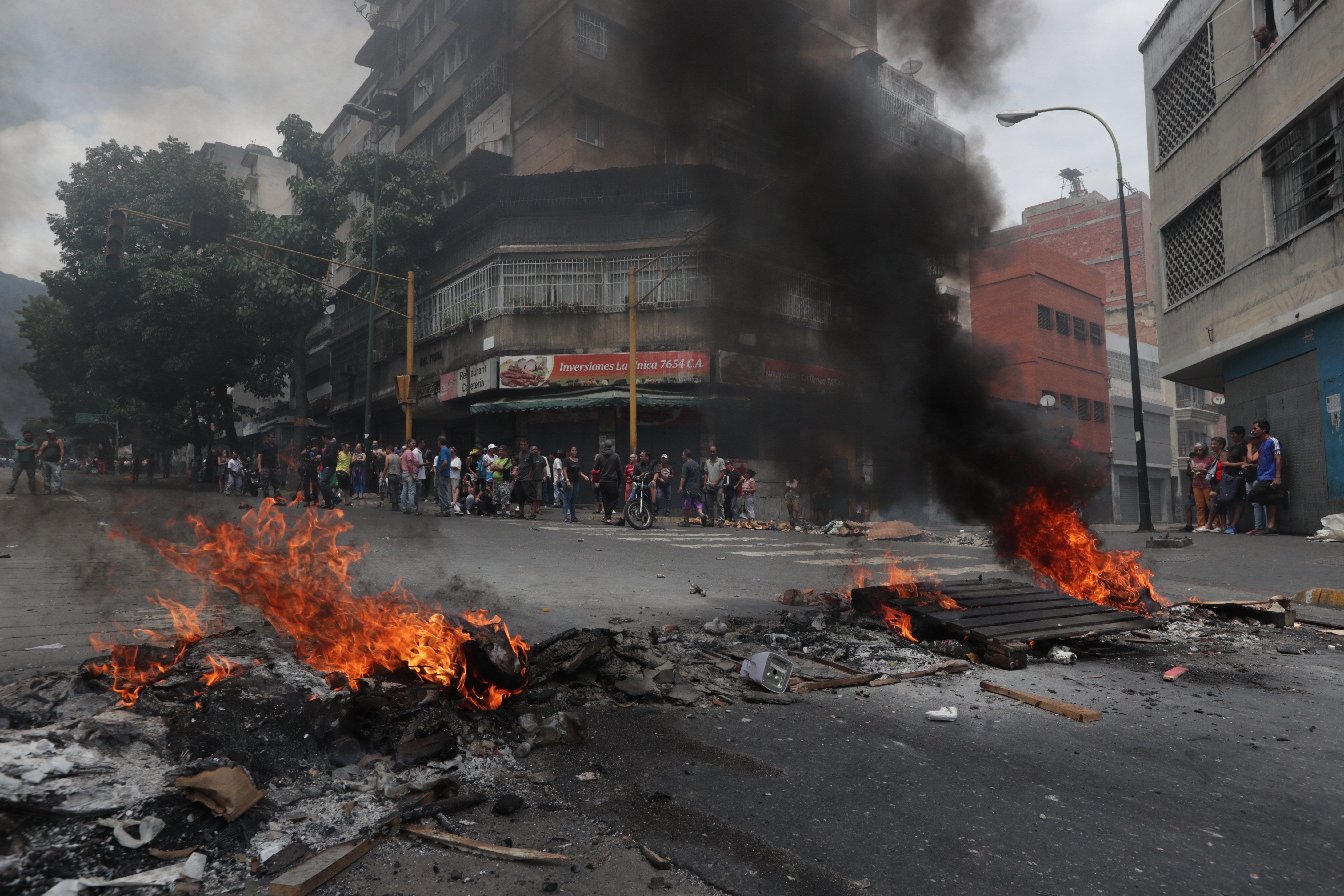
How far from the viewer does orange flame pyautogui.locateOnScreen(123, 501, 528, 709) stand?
340 cm

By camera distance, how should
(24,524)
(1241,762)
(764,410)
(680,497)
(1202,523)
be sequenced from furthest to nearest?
1. (680,497)
2. (1202,523)
3. (764,410)
4. (24,524)
5. (1241,762)

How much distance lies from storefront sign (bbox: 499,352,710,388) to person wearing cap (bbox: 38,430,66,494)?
36.9 feet

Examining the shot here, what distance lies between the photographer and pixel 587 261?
945 inches

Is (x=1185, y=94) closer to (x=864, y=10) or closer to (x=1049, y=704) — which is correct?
(x=864, y=10)

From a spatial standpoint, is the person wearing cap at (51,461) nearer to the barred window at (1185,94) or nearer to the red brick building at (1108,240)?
the barred window at (1185,94)

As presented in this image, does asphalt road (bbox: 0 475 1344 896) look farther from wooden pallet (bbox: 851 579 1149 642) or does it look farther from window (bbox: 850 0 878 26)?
window (bbox: 850 0 878 26)

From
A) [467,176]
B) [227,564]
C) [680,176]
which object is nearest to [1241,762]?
[227,564]

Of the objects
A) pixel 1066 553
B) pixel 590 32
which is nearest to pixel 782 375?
pixel 1066 553

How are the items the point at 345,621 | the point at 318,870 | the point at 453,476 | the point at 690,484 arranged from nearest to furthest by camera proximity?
the point at 318,870
the point at 345,621
the point at 690,484
the point at 453,476

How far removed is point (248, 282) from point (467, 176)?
370 inches

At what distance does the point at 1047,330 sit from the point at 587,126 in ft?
58.0

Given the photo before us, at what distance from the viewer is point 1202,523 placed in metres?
15.2

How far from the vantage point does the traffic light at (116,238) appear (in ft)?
47.5

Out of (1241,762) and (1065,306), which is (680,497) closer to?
(1065,306)
